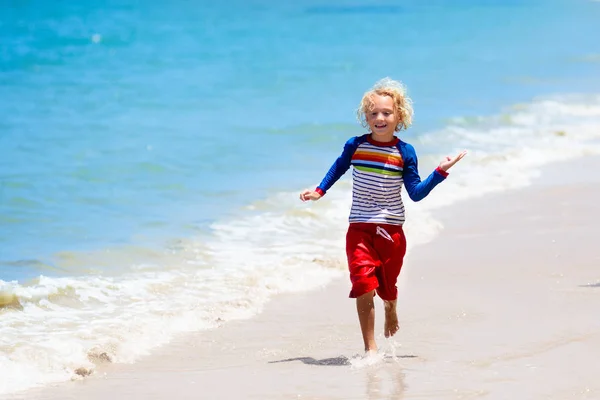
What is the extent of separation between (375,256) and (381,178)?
0.39 m

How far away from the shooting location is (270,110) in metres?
17.6

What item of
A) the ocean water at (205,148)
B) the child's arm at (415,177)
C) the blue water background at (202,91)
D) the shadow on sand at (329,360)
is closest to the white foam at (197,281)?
the ocean water at (205,148)

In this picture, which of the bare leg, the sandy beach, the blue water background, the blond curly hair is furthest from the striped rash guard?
the blue water background

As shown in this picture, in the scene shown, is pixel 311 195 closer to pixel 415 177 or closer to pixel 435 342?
pixel 415 177

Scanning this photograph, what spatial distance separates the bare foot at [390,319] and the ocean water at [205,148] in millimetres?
1243

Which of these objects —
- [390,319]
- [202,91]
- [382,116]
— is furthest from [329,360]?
[202,91]

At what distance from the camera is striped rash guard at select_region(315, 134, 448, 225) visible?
5391mm

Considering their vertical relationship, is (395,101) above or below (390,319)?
above

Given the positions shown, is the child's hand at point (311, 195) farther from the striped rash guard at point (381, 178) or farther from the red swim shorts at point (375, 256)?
the red swim shorts at point (375, 256)

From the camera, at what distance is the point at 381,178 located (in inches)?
212

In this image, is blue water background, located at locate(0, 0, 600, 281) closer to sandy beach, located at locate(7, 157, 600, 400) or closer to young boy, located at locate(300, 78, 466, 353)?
sandy beach, located at locate(7, 157, 600, 400)

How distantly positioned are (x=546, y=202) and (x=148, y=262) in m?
3.52

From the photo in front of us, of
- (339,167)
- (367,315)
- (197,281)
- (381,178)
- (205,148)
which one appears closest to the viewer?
(367,315)

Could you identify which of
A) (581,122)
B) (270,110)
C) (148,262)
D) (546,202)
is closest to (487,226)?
(546,202)
